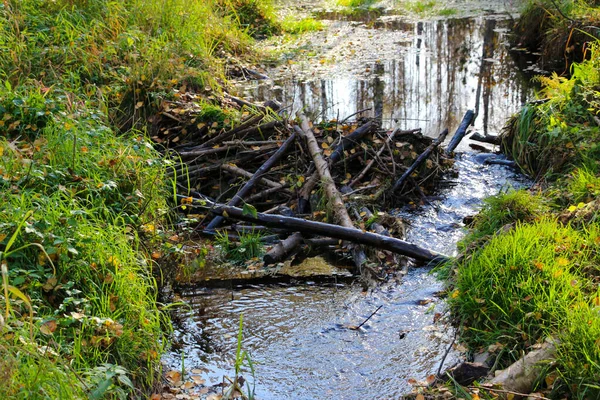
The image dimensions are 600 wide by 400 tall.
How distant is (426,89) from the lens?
1034cm

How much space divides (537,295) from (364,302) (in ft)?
4.39

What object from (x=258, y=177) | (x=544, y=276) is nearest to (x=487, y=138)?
(x=258, y=177)

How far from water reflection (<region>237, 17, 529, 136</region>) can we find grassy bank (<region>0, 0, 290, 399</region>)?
1.51 meters

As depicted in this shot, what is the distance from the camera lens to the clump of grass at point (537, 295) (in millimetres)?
3654

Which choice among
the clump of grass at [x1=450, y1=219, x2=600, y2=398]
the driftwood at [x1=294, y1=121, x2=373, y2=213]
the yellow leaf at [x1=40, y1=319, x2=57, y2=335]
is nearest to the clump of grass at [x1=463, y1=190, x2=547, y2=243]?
the clump of grass at [x1=450, y1=219, x2=600, y2=398]

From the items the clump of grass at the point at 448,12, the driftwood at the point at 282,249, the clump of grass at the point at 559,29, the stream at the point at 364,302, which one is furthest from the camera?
the clump of grass at the point at 448,12

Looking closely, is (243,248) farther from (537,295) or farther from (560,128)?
(560,128)

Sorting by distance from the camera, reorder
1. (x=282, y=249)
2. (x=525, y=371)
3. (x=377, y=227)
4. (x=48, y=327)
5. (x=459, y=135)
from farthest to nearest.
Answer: (x=459, y=135) → (x=377, y=227) → (x=282, y=249) → (x=525, y=371) → (x=48, y=327)

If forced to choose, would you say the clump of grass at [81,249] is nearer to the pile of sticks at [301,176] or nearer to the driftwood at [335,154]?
the pile of sticks at [301,176]

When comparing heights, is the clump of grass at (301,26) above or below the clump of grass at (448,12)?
below

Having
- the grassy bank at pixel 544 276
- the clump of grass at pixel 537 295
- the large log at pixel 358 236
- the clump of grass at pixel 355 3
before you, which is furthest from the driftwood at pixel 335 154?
the clump of grass at pixel 355 3

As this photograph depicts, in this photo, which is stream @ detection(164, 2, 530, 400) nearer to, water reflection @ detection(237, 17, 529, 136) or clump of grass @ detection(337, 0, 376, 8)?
water reflection @ detection(237, 17, 529, 136)

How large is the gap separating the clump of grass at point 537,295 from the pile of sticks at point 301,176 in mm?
1153

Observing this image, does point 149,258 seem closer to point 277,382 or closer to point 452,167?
point 277,382
